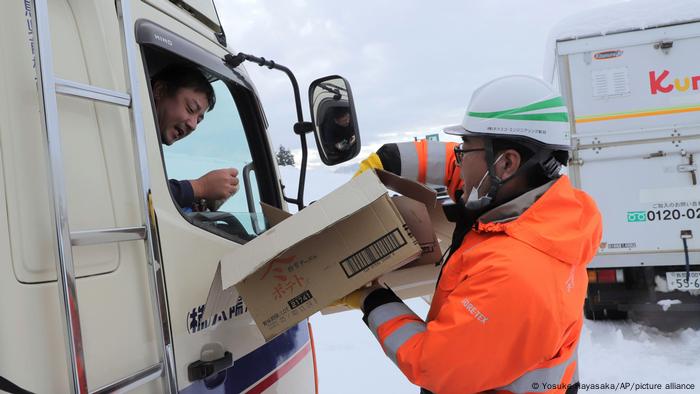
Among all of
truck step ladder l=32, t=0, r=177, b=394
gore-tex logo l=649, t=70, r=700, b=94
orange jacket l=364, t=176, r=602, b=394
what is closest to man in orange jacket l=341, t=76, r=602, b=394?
orange jacket l=364, t=176, r=602, b=394

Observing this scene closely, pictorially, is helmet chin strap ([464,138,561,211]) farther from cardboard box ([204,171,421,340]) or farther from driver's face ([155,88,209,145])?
driver's face ([155,88,209,145])

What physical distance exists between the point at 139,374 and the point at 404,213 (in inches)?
38.7

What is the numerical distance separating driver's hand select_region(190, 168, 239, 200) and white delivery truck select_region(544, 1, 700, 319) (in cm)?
445

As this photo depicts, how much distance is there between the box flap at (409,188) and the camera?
191cm

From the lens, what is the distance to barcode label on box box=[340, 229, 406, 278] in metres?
1.66

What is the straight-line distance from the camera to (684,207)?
542cm

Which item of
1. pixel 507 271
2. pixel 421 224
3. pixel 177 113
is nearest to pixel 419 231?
pixel 421 224

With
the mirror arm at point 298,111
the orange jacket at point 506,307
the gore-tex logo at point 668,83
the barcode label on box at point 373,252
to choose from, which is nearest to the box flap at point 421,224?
the orange jacket at point 506,307

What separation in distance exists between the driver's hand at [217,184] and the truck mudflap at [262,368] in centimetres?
60

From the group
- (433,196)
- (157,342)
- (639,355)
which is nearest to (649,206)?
(639,355)

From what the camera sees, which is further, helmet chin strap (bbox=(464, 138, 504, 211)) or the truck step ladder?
helmet chin strap (bbox=(464, 138, 504, 211))

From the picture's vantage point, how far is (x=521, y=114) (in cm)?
194

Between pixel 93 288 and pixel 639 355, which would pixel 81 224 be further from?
pixel 639 355

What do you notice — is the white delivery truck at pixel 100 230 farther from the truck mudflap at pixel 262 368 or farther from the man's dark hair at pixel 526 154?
the man's dark hair at pixel 526 154
